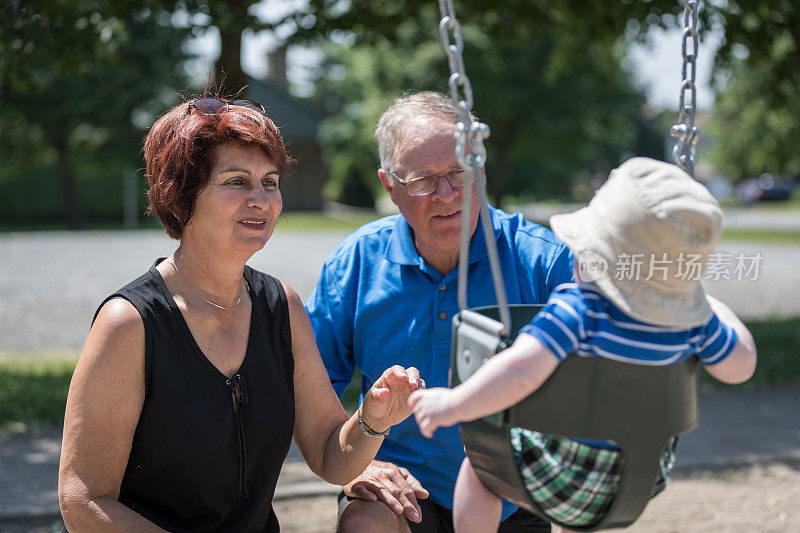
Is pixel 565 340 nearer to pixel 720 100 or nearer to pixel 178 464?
pixel 178 464

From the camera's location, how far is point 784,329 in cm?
871

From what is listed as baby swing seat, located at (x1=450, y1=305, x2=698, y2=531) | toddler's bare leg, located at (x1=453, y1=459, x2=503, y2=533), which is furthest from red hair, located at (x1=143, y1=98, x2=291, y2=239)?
toddler's bare leg, located at (x1=453, y1=459, x2=503, y2=533)

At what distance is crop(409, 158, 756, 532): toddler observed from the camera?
163 centimetres

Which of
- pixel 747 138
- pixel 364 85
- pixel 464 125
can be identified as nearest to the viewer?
pixel 464 125

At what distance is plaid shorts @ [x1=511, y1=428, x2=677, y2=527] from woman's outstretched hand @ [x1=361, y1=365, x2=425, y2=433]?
622 mm

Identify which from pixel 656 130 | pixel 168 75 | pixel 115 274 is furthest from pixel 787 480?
pixel 656 130

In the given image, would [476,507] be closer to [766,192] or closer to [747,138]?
[747,138]

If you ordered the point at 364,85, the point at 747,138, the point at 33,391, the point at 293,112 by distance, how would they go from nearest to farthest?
the point at 33,391
the point at 364,85
the point at 747,138
the point at 293,112

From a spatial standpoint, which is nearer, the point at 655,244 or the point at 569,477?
the point at 655,244

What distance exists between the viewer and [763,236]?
22891 mm

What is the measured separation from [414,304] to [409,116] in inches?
25.5

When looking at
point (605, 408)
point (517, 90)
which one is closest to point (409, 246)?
point (605, 408)

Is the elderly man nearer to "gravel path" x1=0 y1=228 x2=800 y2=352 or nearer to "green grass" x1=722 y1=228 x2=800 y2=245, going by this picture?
"gravel path" x1=0 y1=228 x2=800 y2=352

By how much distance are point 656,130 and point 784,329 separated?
61.7 metres
